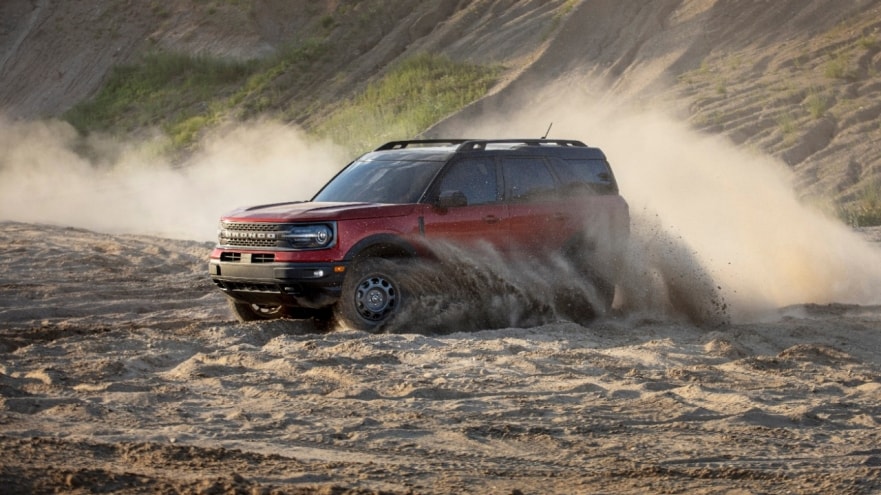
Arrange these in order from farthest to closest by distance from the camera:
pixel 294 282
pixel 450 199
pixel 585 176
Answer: pixel 585 176, pixel 450 199, pixel 294 282

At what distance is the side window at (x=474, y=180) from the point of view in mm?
12664

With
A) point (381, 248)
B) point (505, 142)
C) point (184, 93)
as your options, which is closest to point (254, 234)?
point (381, 248)

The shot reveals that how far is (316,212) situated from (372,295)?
890mm

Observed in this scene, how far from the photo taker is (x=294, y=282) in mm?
11492

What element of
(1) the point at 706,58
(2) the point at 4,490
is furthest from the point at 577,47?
(2) the point at 4,490

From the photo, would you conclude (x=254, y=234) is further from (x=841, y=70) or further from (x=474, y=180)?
(x=841, y=70)

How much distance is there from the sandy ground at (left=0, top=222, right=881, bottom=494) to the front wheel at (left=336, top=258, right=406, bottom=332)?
40 centimetres

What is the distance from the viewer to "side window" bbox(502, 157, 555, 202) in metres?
13.0

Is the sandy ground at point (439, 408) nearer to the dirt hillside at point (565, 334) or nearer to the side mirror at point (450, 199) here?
the dirt hillside at point (565, 334)

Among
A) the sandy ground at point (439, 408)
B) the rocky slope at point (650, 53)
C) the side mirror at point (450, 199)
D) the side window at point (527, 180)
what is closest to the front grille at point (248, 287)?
the sandy ground at point (439, 408)

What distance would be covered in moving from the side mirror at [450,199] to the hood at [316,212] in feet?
0.88

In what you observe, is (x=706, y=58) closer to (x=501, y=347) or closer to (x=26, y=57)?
(x=501, y=347)

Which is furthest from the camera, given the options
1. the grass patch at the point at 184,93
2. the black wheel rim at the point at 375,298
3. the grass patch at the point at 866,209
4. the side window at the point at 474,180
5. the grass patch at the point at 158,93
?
the grass patch at the point at 158,93

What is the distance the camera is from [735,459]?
288 inches
